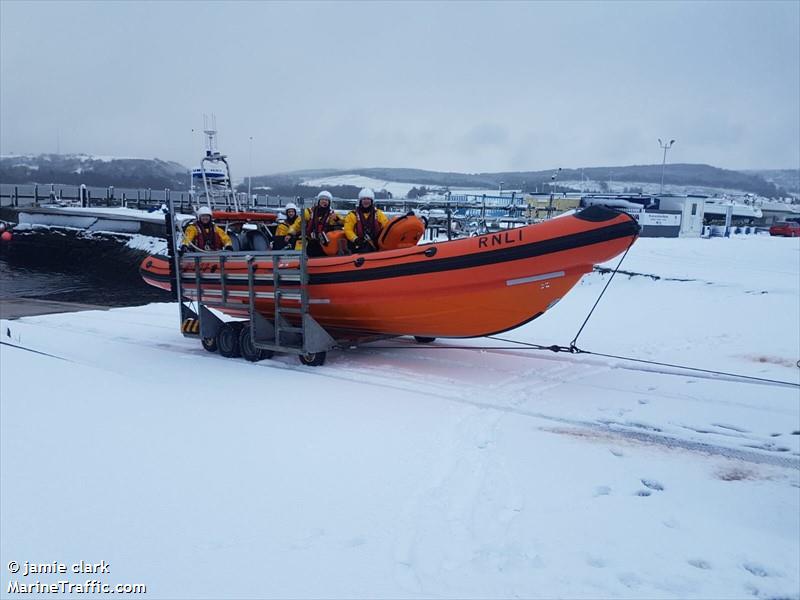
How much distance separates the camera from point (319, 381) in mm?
5465

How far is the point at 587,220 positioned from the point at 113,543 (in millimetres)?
4074

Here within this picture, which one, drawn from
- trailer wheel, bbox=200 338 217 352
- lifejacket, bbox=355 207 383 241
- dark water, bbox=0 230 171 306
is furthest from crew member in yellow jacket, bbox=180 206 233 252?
dark water, bbox=0 230 171 306

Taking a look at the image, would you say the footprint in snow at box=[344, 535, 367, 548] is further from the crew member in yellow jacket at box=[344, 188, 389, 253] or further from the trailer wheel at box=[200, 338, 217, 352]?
the trailer wheel at box=[200, 338, 217, 352]

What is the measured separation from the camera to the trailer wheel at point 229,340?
22.1 feet

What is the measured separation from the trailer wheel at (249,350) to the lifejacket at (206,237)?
1377 mm

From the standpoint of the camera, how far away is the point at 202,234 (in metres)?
7.32

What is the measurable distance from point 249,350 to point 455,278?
2.54m

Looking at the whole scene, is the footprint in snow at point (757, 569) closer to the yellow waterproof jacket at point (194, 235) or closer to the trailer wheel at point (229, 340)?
the trailer wheel at point (229, 340)

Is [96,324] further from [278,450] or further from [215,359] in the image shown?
[278,450]

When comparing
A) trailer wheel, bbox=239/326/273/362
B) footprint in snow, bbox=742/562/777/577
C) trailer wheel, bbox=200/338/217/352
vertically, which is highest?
footprint in snow, bbox=742/562/777/577

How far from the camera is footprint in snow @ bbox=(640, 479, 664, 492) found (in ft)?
10.7

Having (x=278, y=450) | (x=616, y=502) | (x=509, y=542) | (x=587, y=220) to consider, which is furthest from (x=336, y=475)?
(x=587, y=220)

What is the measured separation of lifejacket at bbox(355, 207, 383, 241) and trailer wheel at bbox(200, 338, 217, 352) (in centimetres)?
222

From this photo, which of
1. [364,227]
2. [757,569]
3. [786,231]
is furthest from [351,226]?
[786,231]
